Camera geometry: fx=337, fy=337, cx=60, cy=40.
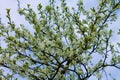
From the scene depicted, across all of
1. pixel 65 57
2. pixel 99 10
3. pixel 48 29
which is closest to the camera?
pixel 65 57

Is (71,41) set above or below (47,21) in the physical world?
below

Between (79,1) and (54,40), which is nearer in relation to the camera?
(54,40)

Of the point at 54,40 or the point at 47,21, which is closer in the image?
the point at 54,40

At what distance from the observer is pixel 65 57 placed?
11.9 meters

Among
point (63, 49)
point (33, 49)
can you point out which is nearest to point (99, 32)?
point (63, 49)

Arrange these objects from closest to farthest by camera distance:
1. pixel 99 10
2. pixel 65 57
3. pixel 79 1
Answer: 1. pixel 65 57
2. pixel 99 10
3. pixel 79 1

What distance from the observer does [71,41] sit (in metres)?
12.9

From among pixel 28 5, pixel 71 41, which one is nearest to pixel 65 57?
pixel 71 41

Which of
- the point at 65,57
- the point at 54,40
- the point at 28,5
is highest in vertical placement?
→ the point at 28,5

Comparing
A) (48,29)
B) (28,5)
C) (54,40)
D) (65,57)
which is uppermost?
(28,5)

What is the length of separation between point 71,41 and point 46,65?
1.42 meters

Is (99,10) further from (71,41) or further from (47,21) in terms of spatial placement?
(47,21)

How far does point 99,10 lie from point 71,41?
1.59 metres

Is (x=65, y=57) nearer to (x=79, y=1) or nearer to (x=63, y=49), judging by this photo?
(x=63, y=49)
